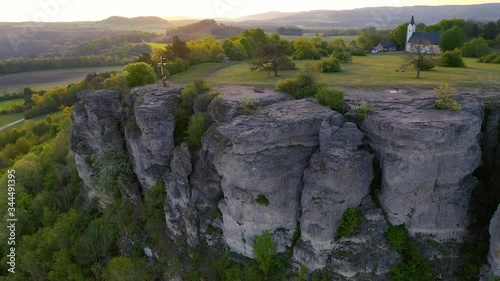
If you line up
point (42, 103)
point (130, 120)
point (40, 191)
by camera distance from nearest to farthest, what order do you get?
point (130, 120)
point (40, 191)
point (42, 103)

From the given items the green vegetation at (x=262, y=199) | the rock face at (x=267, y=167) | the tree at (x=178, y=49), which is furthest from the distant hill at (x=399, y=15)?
the green vegetation at (x=262, y=199)

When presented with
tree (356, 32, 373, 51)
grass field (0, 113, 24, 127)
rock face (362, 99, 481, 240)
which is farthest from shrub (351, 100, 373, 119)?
grass field (0, 113, 24, 127)

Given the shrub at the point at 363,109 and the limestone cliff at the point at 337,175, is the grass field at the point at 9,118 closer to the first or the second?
the limestone cliff at the point at 337,175

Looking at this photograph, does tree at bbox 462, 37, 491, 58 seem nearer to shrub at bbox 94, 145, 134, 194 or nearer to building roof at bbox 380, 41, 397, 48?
building roof at bbox 380, 41, 397, 48

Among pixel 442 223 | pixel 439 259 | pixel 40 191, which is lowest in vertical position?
pixel 40 191

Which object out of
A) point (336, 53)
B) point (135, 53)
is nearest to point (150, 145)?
point (336, 53)

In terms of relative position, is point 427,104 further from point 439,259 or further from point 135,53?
point 135,53
